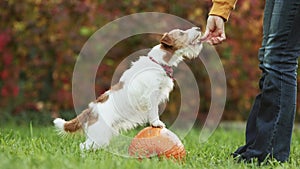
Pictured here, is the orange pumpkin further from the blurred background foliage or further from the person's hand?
the blurred background foliage

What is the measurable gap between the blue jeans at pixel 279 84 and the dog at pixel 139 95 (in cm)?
48

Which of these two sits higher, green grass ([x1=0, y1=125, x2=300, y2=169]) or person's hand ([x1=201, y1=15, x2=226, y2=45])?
person's hand ([x1=201, y1=15, x2=226, y2=45])

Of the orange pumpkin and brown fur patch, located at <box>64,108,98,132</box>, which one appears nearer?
the orange pumpkin

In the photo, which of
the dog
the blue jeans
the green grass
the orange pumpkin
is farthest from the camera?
the dog

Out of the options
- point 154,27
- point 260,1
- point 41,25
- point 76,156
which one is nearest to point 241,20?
point 260,1

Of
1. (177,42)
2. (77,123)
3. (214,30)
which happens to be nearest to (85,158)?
(77,123)

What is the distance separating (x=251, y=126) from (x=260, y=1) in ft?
12.3

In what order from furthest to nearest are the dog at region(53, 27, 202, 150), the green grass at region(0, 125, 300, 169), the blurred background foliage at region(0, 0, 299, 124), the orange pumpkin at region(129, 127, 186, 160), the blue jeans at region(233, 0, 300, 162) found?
1. the blurred background foliage at region(0, 0, 299, 124)
2. the dog at region(53, 27, 202, 150)
3. the orange pumpkin at region(129, 127, 186, 160)
4. the blue jeans at region(233, 0, 300, 162)
5. the green grass at region(0, 125, 300, 169)

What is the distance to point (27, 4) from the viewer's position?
6.16 m

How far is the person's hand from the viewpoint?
312cm

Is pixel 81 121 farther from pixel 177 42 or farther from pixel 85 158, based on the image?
pixel 177 42

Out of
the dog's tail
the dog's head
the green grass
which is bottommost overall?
the green grass

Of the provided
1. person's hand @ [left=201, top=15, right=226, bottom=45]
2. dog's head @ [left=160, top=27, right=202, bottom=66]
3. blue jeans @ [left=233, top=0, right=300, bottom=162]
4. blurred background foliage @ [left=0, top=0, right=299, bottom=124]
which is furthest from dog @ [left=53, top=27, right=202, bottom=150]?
blurred background foliage @ [left=0, top=0, right=299, bottom=124]

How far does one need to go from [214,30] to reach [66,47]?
3384mm
